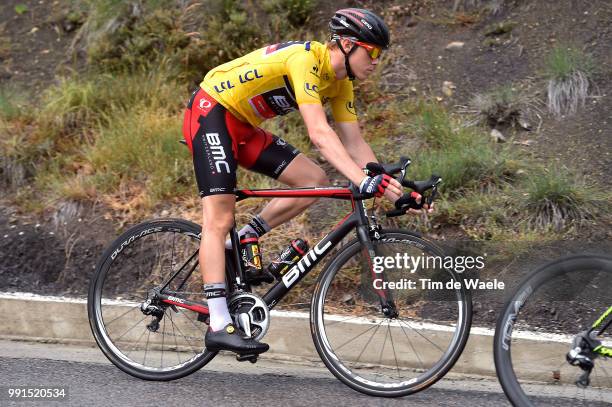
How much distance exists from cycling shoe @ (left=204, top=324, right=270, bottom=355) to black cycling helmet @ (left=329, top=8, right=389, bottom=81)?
1.62 m

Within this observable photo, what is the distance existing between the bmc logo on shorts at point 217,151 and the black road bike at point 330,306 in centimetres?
22

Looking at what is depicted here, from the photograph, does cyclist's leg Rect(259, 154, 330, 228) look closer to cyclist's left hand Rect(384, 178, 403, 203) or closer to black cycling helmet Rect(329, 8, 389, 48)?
cyclist's left hand Rect(384, 178, 403, 203)

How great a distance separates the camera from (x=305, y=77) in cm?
428

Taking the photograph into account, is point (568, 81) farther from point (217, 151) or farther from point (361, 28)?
point (217, 151)

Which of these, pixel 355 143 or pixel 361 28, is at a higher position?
pixel 361 28

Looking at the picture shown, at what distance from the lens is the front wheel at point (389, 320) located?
4.35m

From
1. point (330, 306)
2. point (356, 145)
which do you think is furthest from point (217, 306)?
point (356, 145)

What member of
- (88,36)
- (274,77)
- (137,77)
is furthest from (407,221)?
(88,36)

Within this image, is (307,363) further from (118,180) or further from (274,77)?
(118,180)

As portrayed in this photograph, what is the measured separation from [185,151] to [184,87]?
0.96 metres

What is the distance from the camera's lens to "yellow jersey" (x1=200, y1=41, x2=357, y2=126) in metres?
4.30

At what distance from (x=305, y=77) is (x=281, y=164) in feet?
2.20

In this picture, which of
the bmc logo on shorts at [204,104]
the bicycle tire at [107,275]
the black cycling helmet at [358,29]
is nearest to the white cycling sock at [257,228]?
the bicycle tire at [107,275]

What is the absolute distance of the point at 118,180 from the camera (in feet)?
21.5
